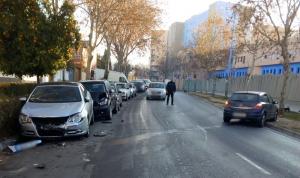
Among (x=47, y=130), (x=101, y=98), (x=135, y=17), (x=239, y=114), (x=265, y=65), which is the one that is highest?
(x=135, y=17)

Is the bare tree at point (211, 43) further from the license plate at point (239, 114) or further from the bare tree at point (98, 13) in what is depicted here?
the license plate at point (239, 114)

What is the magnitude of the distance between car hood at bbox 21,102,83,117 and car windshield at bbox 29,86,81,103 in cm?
48

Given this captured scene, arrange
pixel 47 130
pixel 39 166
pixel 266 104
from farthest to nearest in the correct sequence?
pixel 266 104, pixel 47 130, pixel 39 166

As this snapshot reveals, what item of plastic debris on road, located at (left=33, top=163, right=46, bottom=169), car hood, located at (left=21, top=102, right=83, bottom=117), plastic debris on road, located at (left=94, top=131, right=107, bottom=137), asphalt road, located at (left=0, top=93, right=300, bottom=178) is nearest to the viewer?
asphalt road, located at (left=0, top=93, right=300, bottom=178)

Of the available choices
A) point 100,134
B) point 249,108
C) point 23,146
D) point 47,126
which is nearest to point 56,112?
point 47,126

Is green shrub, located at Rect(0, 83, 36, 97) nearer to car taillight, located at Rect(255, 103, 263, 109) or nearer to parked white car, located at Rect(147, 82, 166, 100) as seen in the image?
car taillight, located at Rect(255, 103, 263, 109)

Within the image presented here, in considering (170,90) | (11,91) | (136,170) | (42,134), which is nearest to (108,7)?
(170,90)

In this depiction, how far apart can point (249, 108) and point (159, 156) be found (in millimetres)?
9439

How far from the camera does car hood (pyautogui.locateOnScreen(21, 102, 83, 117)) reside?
416 inches

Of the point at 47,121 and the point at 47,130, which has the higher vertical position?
the point at 47,121

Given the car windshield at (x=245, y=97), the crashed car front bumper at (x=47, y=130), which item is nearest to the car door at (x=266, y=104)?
the car windshield at (x=245, y=97)

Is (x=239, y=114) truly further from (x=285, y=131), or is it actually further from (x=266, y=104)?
(x=285, y=131)

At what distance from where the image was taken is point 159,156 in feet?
30.1

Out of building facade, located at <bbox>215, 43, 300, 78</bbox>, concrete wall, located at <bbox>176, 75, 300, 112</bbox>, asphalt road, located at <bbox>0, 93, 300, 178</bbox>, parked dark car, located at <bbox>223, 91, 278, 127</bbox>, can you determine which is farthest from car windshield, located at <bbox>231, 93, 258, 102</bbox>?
building facade, located at <bbox>215, 43, 300, 78</bbox>
